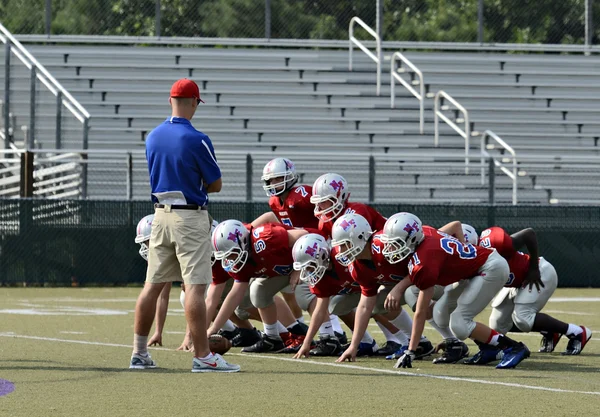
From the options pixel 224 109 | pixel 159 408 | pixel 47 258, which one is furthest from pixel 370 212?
pixel 224 109

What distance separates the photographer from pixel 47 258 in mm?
17953

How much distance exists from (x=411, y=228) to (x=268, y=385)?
1.71 m

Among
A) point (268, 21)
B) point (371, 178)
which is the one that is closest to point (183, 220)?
point (371, 178)

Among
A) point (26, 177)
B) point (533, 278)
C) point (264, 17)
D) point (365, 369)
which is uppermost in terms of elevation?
point (264, 17)

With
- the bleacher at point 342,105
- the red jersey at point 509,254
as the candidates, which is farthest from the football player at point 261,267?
the bleacher at point 342,105

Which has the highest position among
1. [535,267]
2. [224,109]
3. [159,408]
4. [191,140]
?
[224,109]

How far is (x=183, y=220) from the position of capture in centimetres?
809

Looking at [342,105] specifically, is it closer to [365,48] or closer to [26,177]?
[365,48]

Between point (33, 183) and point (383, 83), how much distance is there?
832 cm

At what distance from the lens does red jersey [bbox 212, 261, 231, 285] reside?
32.3 ft

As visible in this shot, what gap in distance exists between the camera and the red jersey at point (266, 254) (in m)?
9.50

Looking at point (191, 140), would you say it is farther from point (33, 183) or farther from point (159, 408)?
point (33, 183)

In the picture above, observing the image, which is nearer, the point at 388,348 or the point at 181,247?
the point at 181,247

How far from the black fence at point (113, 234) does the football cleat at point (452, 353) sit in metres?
9.51
